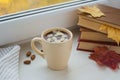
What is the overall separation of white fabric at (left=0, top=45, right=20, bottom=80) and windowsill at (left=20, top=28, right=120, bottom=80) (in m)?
0.02

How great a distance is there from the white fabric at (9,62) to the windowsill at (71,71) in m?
0.02

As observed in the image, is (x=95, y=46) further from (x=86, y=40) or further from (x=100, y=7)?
(x=100, y=7)

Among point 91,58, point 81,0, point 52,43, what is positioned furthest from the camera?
point 81,0

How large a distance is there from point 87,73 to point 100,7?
0.74ft

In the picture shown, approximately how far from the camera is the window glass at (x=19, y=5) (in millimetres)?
627

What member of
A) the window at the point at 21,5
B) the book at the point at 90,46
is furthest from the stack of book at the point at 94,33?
the window at the point at 21,5

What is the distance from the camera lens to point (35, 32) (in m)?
0.66

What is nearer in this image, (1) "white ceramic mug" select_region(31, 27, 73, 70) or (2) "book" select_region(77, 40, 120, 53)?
(1) "white ceramic mug" select_region(31, 27, 73, 70)

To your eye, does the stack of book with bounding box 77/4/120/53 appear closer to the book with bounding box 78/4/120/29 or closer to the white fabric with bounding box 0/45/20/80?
the book with bounding box 78/4/120/29

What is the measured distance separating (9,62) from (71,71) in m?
0.15

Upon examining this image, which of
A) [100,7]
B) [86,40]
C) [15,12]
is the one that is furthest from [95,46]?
[15,12]

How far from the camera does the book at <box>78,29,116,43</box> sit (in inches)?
24.9

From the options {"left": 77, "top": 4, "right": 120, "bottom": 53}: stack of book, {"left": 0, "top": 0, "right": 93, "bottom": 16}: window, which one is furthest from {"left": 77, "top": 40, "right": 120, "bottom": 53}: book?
{"left": 0, "top": 0, "right": 93, "bottom": 16}: window

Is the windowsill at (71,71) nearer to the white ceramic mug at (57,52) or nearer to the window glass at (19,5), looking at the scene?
the white ceramic mug at (57,52)
